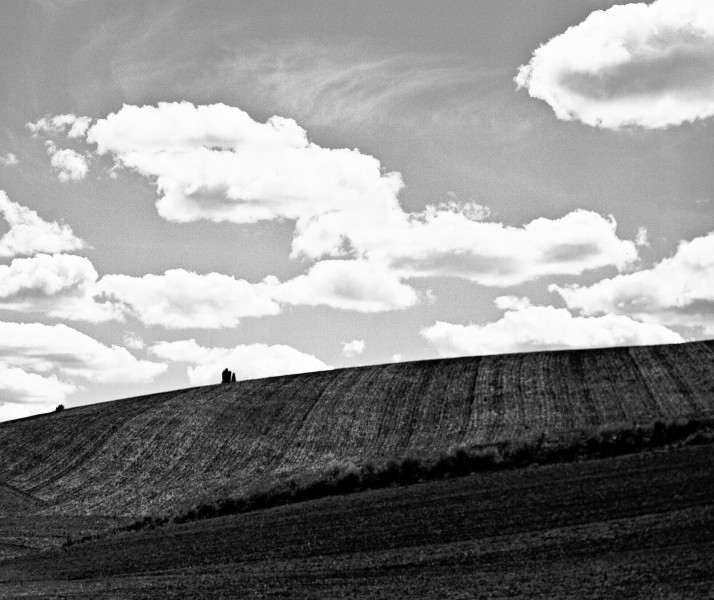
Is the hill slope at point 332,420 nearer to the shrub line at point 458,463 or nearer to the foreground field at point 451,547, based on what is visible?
the shrub line at point 458,463

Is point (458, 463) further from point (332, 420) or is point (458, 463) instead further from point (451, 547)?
point (332, 420)

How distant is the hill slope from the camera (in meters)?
42.8

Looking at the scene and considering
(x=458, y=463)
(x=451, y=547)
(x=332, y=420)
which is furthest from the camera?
(x=332, y=420)

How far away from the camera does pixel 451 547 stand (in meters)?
22.8

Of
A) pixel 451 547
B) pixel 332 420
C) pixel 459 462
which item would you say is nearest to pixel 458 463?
pixel 459 462

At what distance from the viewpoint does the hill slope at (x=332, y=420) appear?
1683 inches

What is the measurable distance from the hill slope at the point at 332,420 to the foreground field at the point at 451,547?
1090 centimetres

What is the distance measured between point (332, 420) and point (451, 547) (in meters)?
26.7

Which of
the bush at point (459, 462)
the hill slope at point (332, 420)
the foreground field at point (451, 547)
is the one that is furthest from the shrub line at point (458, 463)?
the hill slope at point (332, 420)

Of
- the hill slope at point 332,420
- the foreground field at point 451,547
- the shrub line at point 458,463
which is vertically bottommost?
the foreground field at point 451,547

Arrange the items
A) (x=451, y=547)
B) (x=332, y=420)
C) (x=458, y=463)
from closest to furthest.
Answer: (x=451, y=547), (x=458, y=463), (x=332, y=420)

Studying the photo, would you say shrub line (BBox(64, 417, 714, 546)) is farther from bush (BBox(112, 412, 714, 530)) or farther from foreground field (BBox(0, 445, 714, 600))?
foreground field (BBox(0, 445, 714, 600))

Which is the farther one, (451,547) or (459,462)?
(459,462)

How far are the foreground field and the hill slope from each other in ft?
35.8
